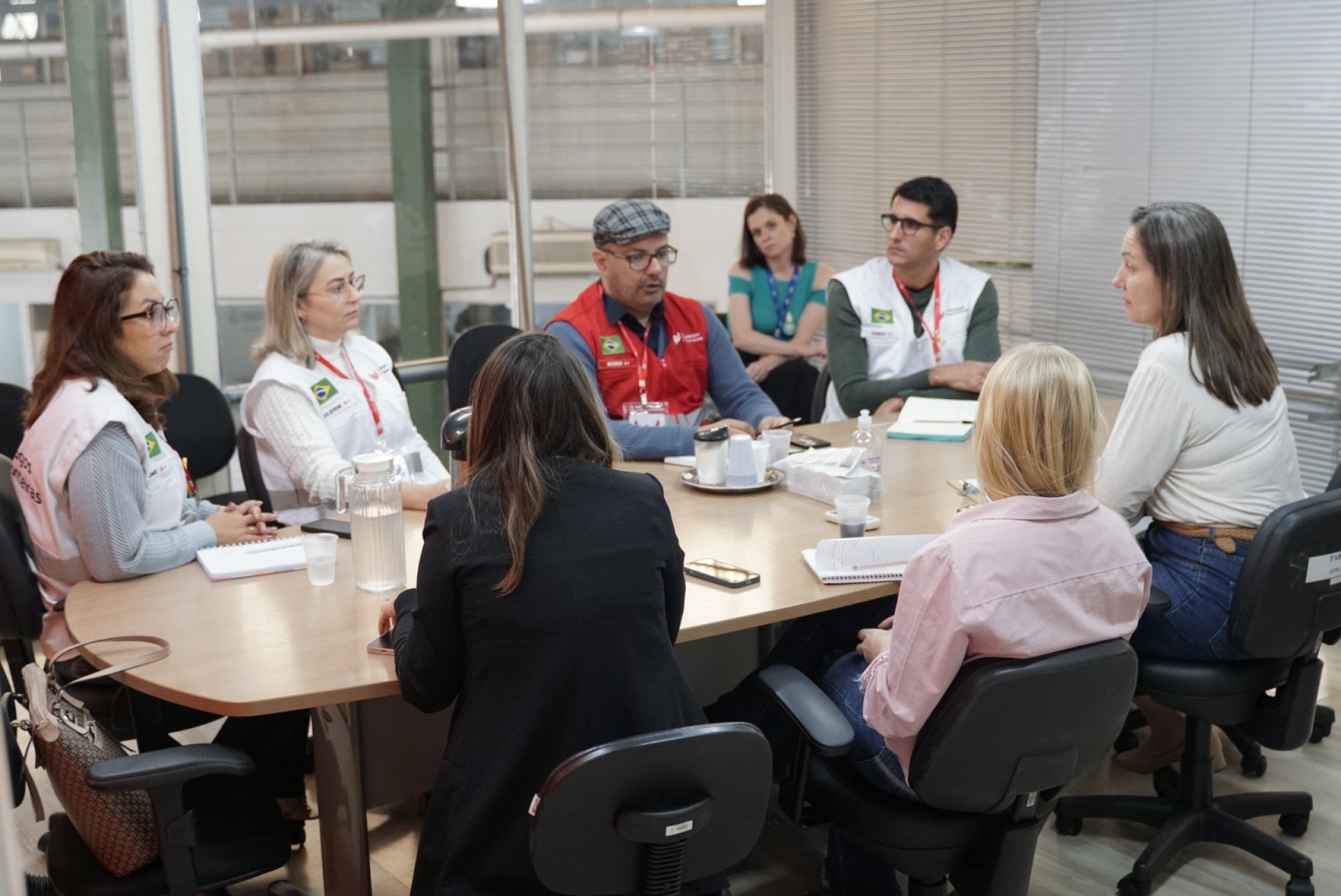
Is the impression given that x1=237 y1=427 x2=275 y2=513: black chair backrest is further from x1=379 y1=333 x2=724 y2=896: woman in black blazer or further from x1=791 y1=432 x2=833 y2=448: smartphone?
x1=379 y1=333 x2=724 y2=896: woman in black blazer

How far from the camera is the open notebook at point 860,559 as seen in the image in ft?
8.40

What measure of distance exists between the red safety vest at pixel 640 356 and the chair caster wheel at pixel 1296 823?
1945 millimetres

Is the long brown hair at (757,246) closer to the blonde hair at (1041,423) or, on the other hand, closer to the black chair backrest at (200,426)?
the black chair backrest at (200,426)

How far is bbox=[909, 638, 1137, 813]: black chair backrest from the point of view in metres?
1.98

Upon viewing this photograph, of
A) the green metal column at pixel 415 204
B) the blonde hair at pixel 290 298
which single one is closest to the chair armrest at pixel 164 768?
the blonde hair at pixel 290 298

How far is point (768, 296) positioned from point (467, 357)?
1461mm

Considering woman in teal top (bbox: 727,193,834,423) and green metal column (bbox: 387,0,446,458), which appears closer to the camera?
woman in teal top (bbox: 727,193,834,423)

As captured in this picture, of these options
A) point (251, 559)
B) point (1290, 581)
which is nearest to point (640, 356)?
point (251, 559)

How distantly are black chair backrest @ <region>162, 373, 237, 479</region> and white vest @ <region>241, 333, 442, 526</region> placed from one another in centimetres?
84

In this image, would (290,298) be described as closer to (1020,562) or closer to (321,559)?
(321,559)

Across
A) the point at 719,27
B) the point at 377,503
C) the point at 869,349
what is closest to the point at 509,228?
the point at 719,27

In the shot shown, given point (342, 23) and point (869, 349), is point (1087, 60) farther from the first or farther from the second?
point (342, 23)

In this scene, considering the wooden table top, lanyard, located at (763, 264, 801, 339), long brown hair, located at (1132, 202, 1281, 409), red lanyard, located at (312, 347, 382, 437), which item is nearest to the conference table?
the wooden table top

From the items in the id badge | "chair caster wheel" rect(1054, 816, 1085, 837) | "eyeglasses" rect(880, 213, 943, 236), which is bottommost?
"chair caster wheel" rect(1054, 816, 1085, 837)
